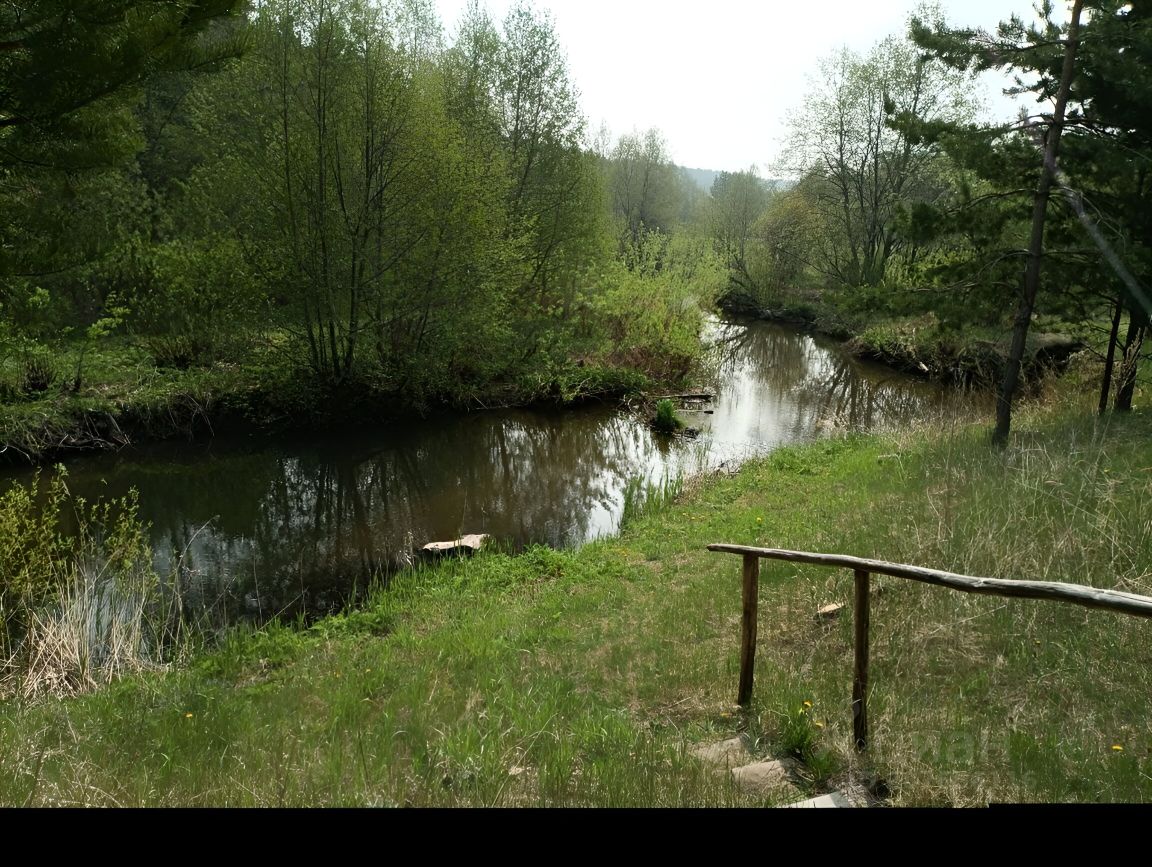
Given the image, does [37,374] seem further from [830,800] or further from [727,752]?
[830,800]

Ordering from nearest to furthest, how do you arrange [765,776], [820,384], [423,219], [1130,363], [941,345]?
[765,776], [1130,363], [423,219], [941,345], [820,384]

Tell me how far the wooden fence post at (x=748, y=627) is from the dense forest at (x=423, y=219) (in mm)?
A: 4843

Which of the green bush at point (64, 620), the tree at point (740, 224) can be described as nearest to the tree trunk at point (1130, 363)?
the green bush at point (64, 620)

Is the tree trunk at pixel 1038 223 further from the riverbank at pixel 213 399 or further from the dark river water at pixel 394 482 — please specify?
the riverbank at pixel 213 399

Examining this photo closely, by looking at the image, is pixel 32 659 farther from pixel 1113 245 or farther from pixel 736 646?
pixel 1113 245

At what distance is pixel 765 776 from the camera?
11.8 ft

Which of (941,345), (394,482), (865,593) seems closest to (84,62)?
(865,593)

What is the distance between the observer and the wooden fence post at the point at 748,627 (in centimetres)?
446

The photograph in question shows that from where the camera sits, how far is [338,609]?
830 cm

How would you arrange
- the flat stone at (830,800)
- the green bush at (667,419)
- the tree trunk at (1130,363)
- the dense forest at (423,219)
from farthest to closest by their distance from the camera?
1. the green bush at (667,419)
2. the tree trunk at (1130,363)
3. the dense forest at (423,219)
4. the flat stone at (830,800)

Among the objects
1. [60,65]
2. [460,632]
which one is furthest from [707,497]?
[60,65]

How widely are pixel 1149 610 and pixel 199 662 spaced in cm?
666

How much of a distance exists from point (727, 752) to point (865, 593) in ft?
→ 3.64

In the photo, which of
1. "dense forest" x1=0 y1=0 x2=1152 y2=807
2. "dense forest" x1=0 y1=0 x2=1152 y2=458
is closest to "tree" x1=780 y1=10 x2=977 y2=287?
"dense forest" x1=0 y1=0 x2=1152 y2=458
